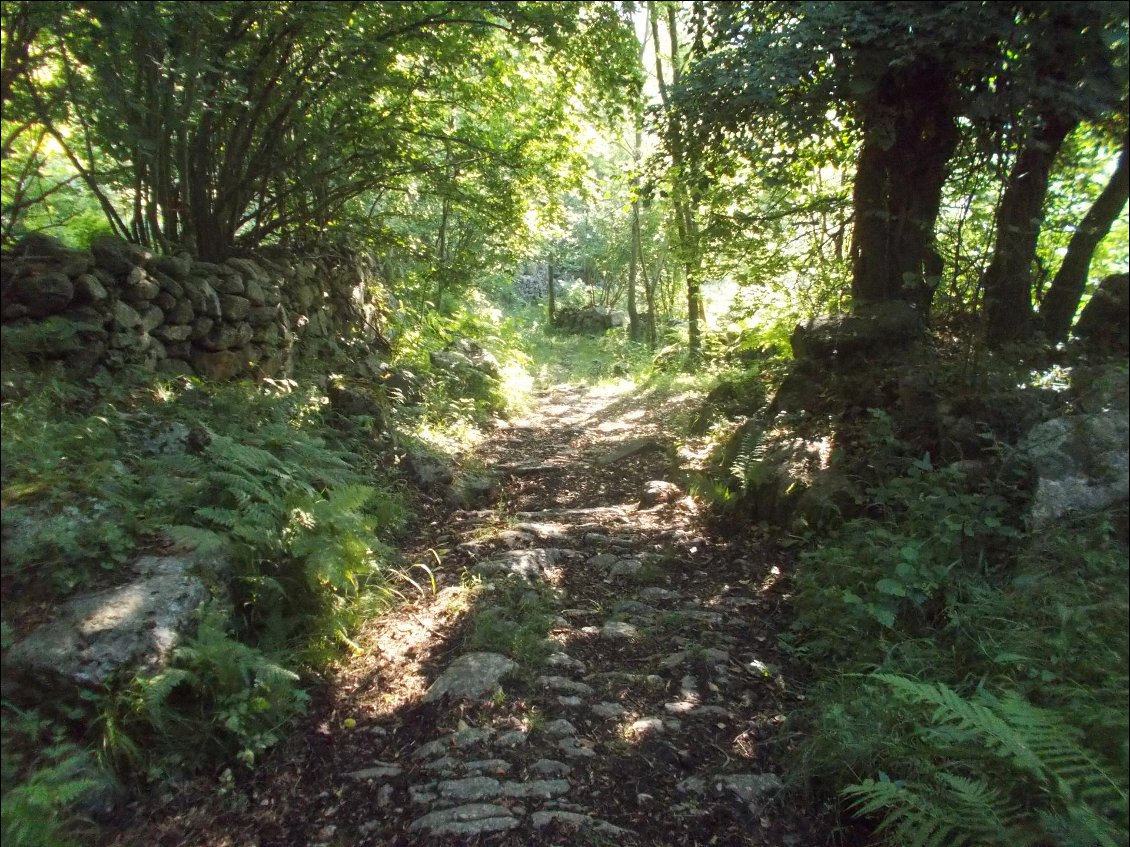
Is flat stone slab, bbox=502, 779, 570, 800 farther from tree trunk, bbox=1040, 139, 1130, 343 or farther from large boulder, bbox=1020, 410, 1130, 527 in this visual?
tree trunk, bbox=1040, 139, 1130, 343

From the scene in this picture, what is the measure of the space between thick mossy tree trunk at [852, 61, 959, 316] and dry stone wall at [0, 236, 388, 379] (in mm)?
5731

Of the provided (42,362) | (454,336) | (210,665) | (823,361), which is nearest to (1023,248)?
(823,361)

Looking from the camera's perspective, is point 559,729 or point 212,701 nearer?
point 212,701

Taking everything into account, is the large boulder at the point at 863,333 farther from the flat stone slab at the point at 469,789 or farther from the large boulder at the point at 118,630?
the large boulder at the point at 118,630

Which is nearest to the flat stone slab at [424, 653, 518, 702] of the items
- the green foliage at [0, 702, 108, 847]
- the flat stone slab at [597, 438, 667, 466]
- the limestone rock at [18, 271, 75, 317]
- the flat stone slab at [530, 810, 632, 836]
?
the flat stone slab at [530, 810, 632, 836]

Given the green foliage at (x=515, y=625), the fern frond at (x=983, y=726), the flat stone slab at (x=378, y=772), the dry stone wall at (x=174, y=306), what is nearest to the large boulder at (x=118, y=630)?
the flat stone slab at (x=378, y=772)

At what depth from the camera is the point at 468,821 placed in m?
2.87

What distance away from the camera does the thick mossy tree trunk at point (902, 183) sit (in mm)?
5473

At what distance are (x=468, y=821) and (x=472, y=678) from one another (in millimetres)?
958

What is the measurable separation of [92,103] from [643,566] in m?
4.88

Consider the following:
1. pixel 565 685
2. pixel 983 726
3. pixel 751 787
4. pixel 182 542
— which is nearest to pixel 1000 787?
pixel 983 726

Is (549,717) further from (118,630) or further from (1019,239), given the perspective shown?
(1019,239)

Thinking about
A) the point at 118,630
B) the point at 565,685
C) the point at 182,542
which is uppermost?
the point at 182,542

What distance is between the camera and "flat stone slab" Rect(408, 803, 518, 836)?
283 cm
